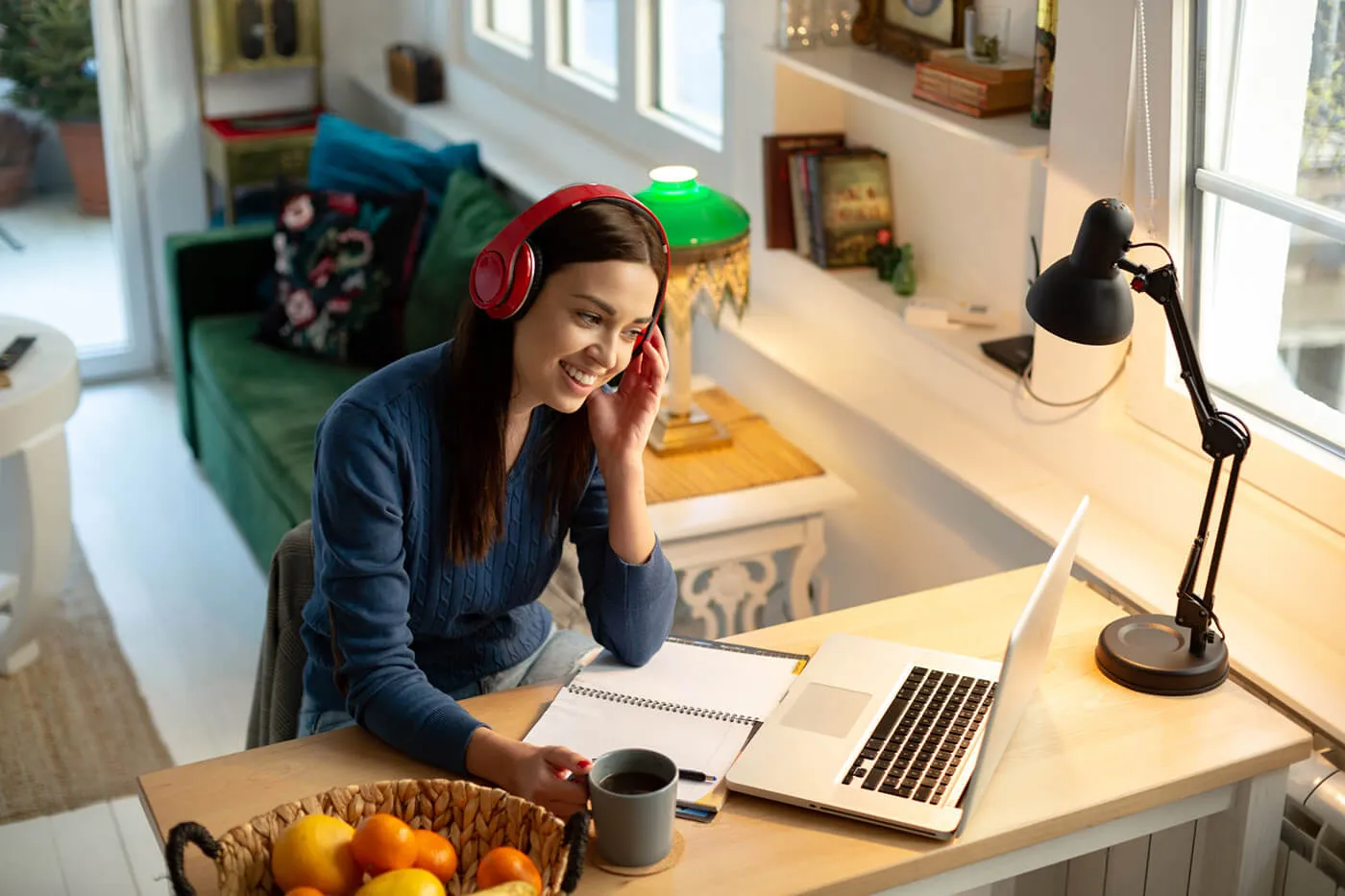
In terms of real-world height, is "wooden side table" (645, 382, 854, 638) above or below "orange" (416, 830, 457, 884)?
below

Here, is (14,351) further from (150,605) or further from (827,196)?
(827,196)

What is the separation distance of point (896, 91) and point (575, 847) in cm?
146

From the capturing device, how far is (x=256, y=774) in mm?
1543

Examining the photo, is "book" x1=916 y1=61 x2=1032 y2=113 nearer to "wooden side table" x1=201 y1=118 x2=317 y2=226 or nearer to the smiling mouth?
the smiling mouth

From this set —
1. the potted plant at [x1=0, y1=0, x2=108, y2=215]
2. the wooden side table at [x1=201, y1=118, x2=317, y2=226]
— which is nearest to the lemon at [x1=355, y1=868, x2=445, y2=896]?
the wooden side table at [x1=201, y1=118, x2=317, y2=226]

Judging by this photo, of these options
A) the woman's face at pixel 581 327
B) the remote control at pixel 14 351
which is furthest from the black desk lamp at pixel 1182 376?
the remote control at pixel 14 351

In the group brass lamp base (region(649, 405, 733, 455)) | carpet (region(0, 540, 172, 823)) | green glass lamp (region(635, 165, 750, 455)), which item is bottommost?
carpet (region(0, 540, 172, 823))

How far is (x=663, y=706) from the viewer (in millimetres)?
1664

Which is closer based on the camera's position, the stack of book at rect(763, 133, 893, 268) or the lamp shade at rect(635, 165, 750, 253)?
the lamp shade at rect(635, 165, 750, 253)

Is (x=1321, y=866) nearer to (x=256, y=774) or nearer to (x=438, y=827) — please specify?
(x=438, y=827)

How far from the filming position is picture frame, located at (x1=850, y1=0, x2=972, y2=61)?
2.47 meters

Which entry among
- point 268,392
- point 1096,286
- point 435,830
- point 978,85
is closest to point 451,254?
point 268,392

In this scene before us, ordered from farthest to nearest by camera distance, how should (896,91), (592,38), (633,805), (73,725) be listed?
(592,38) → (73,725) → (896,91) → (633,805)

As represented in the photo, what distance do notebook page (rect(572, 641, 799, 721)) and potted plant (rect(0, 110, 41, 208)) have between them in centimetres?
337
